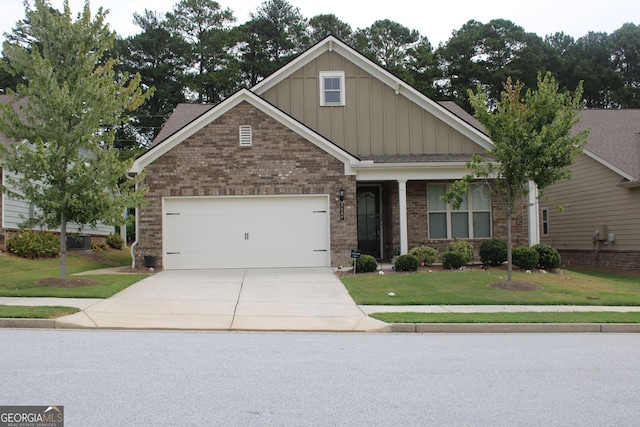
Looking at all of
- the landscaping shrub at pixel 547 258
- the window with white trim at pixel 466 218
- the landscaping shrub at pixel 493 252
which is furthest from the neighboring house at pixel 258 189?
the landscaping shrub at pixel 547 258

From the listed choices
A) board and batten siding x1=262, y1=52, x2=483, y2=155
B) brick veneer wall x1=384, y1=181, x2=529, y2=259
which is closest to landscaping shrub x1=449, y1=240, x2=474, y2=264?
brick veneer wall x1=384, y1=181, x2=529, y2=259

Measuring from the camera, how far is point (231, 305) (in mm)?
13180

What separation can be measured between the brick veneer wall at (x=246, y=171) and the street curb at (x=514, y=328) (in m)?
8.61

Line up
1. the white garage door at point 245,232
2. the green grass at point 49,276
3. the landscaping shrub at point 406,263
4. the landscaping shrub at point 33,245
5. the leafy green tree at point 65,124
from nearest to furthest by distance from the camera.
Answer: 1. the green grass at point 49,276
2. the leafy green tree at point 65,124
3. the landscaping shrub at point 406,263
4. the white garage door at point 245,232
5. the landscaping shrub at point 33,245

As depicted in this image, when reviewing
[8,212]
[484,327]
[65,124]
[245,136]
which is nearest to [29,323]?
[65,124]

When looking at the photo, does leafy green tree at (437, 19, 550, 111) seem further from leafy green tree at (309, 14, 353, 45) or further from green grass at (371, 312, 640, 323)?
green grass at (371, 312, 640, 323)

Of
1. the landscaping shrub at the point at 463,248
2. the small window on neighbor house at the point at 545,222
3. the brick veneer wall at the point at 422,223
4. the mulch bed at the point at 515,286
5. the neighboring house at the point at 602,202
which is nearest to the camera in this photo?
the mulch bed at the point at 515,286

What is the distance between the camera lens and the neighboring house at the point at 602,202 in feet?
73.5

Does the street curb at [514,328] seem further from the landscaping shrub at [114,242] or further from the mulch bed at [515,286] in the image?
the landscaping shrub at [114,242]

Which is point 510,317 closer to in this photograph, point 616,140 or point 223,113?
point 223,113

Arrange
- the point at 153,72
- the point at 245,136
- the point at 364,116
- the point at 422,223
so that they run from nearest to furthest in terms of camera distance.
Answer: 1. the point at 245,136
2. the point at 422,223
3. the point at 364,116
4. the point at 153,72

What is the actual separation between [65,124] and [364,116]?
34.2ft

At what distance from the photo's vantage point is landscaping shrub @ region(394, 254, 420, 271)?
18625mm

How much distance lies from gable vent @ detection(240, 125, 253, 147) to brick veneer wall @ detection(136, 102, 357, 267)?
0.12 metres
